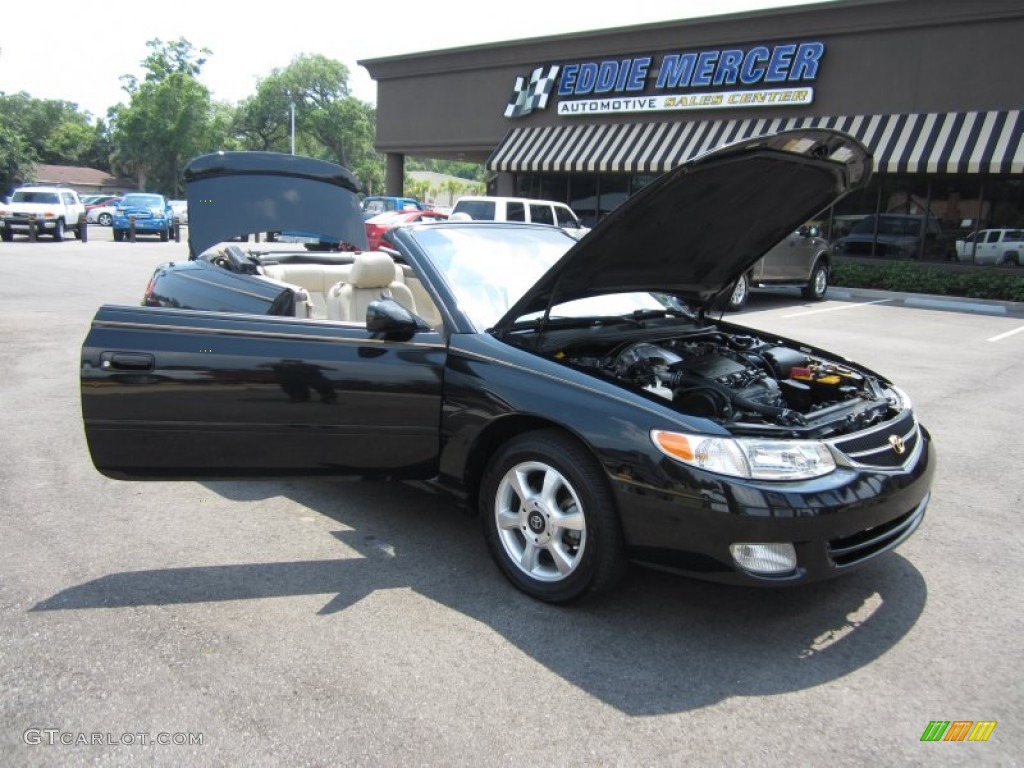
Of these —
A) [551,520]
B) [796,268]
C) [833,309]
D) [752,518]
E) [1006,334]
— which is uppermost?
[796,268]

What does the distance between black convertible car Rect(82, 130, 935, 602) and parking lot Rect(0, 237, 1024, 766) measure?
0.36m

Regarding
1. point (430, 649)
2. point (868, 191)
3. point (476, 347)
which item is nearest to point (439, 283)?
point (476, 347)

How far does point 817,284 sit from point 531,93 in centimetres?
1167

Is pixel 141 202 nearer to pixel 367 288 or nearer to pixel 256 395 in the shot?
pixel 367 288

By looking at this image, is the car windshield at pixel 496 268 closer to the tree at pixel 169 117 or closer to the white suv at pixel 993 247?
the white suv at pixel 993 247

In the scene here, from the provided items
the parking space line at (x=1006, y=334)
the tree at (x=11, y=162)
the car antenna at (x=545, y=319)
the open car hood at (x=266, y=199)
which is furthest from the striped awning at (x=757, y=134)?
the tree at (x=11, y=162)

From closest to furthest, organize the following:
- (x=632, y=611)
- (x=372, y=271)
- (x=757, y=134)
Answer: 1. (x=632, y=611)
2. (x=372, y=271)
3. (x=757, y=134)

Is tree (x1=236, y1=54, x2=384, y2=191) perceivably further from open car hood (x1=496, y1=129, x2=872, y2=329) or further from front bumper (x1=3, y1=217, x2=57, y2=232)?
open car hood (x1=496, y1=129, x2=872, y2=329)

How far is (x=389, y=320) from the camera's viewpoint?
3543mm

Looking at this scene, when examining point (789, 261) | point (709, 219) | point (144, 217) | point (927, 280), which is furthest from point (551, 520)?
point (144, 217)

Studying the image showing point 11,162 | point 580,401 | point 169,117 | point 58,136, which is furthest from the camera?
point 58,136

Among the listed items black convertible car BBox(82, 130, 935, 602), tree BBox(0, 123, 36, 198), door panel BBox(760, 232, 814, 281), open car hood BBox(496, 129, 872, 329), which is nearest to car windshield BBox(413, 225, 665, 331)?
black convertible car BBox(82, 130, 935, 602)

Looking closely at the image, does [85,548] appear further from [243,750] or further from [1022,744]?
[1022,744]

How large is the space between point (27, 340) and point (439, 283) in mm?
7109
